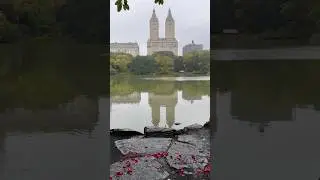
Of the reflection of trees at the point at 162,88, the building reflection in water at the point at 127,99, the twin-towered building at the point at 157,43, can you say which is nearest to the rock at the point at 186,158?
the building reflection in water at the point at 127,99

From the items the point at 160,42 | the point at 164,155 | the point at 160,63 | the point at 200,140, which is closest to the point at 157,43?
the point at 160,42

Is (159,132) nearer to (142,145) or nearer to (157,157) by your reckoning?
(142,145)

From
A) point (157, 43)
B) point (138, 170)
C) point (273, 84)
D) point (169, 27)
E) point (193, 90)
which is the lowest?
point (138, 170)

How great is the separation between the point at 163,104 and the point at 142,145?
1.13 m

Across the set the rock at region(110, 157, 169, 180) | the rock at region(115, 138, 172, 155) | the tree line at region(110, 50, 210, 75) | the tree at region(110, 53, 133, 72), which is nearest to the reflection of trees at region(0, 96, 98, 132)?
the rock at region(110, 157, 169, 180)

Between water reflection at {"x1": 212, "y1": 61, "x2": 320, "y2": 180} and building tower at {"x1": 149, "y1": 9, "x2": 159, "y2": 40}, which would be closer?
water reflection at {"x1": 212, "y1": 61, "x2": 320, "y2": 180}

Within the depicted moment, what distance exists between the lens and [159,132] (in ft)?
13.6

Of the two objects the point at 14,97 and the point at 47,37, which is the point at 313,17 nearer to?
the point at 47,37

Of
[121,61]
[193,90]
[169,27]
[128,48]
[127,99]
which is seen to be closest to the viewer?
[127,99]

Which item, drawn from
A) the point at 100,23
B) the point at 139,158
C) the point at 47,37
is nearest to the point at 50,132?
the point at 47,37

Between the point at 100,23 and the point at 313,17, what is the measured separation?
1.27 m

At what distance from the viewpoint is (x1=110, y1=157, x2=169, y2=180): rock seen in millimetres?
2717

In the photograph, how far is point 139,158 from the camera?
321 centimetres

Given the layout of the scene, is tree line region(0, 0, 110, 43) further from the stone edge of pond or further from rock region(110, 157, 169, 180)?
the stone edge of pond
